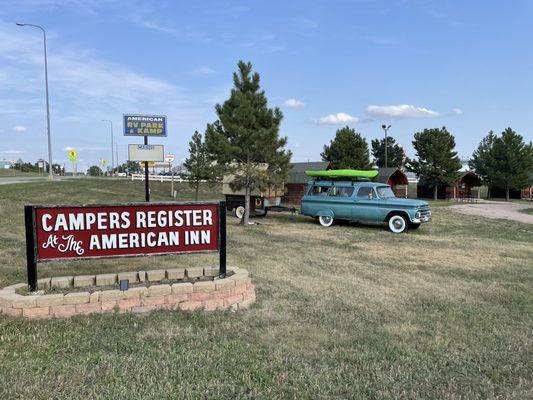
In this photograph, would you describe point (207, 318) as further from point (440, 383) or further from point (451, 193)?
point (451, 193)

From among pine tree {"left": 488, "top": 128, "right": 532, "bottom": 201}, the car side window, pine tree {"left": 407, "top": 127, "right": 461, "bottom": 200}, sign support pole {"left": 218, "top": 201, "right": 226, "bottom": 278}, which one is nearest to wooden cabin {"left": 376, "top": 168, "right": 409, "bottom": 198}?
pine tree {"left": 407, "top": 127, "right": 461, "bottom": 200}

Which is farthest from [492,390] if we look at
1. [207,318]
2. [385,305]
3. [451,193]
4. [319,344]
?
[451,193]

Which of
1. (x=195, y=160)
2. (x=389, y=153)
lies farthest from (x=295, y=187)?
(x=389, y=153)

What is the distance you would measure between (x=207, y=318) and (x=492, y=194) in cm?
5692

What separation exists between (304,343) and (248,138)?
1132 cm

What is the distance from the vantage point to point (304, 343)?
4.27 meters

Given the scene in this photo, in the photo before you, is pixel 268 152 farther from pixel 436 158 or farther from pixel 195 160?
pixel 436 158

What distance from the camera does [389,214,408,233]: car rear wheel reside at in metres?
14.3

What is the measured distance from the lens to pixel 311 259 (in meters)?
8.93

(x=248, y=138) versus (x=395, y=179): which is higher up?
(x=248, y=138)

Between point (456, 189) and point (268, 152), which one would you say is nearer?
point (268, 152)

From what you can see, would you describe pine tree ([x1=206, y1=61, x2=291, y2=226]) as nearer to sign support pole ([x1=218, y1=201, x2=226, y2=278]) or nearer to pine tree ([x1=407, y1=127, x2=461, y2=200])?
sign support pole ([x1=218, y1=201, x2=226, y2=278])

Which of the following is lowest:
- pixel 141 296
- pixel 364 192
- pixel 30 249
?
pixel 141 296

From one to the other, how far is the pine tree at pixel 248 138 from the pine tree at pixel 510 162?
37.7 m
